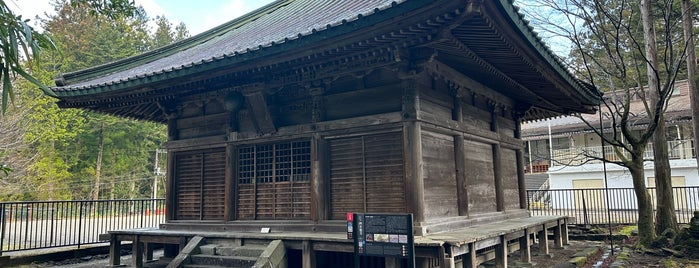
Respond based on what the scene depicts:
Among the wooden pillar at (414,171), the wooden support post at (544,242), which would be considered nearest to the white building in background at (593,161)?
the wooden support post at (544,242)

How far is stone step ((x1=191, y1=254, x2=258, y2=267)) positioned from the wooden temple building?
1.09 feet

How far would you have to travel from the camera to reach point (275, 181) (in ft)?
26.0

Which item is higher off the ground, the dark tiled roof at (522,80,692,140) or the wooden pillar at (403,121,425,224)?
the dark tiled roof at (522,80,692,140)

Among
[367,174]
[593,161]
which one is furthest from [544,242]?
[593,161]

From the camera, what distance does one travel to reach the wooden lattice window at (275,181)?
7551 mm

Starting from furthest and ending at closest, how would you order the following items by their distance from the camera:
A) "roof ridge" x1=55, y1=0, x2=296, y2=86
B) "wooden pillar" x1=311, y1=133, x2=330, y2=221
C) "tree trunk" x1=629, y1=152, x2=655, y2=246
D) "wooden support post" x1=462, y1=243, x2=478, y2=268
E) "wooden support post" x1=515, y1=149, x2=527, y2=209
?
"roof ridge" x1=55, y1=0, x2=296, y2=86 < "wooden support post" x1=515, y1=149, x2=527, y2=209 < "tree trunk" x1=629, y1=152, x2=655, y2=246 < "wooden pillar" x1=311, y1=133, x2=330, y2=221 < "wooden support post" x1=462, y1=243, x2=478, y2=268

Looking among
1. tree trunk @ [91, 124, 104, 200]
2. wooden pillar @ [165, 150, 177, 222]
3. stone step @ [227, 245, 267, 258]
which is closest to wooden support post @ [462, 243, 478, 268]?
stone step @ [227, 245, 267, 258]

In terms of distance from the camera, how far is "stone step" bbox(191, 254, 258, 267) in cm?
668

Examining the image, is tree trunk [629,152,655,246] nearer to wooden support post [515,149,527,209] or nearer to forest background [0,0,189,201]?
wooden support post [515,149,527,209]

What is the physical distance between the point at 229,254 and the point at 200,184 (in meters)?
2.26

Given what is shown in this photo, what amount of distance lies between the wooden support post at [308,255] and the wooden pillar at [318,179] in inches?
28.6

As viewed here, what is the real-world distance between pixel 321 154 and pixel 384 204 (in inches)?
53.1

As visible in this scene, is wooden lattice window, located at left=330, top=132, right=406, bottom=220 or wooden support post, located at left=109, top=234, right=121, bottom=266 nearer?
wooden lattice window, located at left=330, top=132, right=406, bottom=220

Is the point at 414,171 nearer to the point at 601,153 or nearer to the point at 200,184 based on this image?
the point at 200,184
